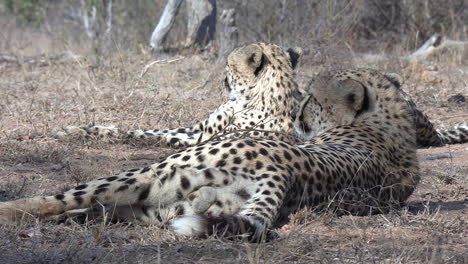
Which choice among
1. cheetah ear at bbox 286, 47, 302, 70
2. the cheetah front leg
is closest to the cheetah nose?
cheetah ear at bbox 286, 47, 302, 70

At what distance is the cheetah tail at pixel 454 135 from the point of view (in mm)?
6273

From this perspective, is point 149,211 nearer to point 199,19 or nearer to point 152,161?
point 152,161

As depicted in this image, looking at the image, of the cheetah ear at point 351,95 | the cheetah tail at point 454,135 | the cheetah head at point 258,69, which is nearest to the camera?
the cheetah ear at point 351,95

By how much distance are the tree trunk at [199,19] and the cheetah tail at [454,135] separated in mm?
3828

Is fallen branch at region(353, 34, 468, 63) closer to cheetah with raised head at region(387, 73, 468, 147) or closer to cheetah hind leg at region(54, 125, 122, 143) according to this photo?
cheetah with raised head at region(387, 73, 468, 147)

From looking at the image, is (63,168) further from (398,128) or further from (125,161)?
(398,128)

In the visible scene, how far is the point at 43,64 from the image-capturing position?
920cm

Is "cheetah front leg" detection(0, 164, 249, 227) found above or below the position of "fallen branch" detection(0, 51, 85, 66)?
above

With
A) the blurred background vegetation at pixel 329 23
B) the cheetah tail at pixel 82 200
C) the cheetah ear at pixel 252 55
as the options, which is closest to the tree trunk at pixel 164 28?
the blurred background vegetation at pixel 329 23

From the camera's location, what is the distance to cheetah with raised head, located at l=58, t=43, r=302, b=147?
4.95 metres

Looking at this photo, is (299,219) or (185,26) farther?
(185,26)

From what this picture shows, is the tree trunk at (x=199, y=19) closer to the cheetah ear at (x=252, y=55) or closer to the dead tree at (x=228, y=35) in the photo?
the dead tree at (x=228, y=35)

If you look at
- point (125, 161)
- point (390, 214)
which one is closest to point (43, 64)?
point (125, 161)

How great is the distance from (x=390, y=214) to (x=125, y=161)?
2112 millimetres
